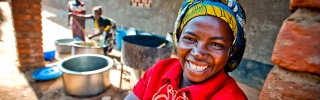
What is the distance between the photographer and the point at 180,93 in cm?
113

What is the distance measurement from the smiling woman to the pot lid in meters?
3.68

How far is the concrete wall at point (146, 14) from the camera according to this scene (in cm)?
604

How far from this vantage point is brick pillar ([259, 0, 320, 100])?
2.02ft

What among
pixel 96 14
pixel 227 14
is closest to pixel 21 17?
pixel 96 14

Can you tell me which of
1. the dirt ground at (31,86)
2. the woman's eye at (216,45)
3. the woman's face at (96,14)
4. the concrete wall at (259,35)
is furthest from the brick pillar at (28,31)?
the woman's eye at (216,45)

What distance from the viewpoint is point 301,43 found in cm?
63

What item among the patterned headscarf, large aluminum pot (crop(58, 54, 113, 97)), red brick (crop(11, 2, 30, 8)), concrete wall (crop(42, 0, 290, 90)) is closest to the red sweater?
the patterned headscarf

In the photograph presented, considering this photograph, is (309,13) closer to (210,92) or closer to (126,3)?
(210,92)

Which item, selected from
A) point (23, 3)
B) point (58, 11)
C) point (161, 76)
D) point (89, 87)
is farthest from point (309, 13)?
point (58, 11)

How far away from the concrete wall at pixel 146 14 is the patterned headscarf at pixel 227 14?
462 cm

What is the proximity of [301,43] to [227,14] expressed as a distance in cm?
44

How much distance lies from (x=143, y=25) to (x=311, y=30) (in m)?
6.84

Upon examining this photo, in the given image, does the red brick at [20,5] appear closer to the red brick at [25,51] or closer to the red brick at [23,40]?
the red brick at [23,40]

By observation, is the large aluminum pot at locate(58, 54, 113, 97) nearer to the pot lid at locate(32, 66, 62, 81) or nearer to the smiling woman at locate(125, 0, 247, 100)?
the pot lid at locate(32, 66, 62, 81)
